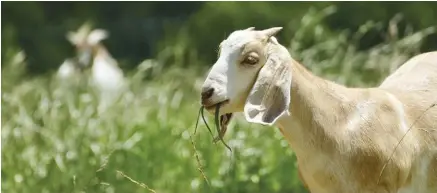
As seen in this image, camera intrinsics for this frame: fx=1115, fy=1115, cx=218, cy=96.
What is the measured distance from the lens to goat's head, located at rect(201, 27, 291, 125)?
2582mm

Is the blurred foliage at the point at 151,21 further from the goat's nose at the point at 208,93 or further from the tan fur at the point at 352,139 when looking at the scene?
the goat's nose at the point at 208,93

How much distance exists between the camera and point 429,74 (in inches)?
116

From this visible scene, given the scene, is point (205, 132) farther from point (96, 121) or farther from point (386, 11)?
point (386, 11)

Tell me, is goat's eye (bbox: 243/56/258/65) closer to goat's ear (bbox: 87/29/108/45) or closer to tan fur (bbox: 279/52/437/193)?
tan fur (bbox: 279/52/437/193)

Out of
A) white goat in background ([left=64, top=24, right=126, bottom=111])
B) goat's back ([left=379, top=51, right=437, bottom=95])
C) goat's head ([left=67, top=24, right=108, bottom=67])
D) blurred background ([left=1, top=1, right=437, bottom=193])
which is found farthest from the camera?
goat's head ([left=67, top=24, right=108, bottom=67])

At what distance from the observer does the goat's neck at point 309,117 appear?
2.67 m

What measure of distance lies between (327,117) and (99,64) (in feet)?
12.9

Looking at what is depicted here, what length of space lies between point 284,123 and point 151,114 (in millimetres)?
2087

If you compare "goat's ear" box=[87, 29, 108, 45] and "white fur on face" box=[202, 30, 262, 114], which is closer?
"white fur on face" box=[202, 30, 262, 114]

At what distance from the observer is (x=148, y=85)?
5.86 metres

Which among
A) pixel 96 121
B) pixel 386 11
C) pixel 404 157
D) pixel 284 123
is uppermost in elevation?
pixel 386 11

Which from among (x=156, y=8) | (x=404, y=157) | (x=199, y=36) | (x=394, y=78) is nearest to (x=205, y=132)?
(x=394, y=78)

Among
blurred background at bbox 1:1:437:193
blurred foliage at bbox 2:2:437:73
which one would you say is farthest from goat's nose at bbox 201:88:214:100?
blurred foliage at bbox 2:2:437:73

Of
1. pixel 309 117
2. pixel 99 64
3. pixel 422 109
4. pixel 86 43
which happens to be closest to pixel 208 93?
pixel 309 117
